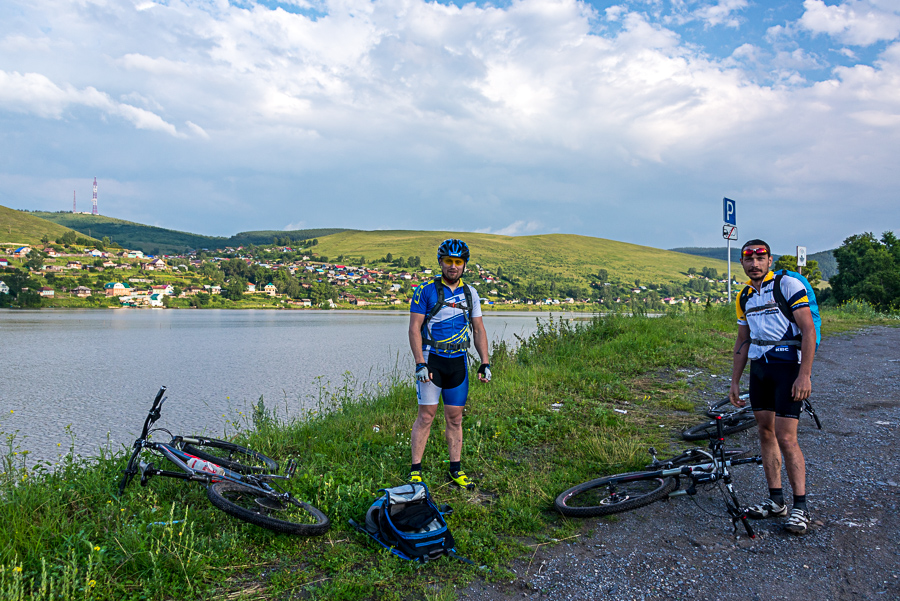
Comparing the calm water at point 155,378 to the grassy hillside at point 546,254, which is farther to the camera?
the grassy hillside at point 546,254

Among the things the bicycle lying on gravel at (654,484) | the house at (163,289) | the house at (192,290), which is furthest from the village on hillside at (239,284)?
the bicycle lying on gravel at (654,484)

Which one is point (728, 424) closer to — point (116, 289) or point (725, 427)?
point (725, 427)

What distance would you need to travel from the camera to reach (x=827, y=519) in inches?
154

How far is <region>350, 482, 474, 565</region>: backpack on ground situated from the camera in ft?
12.1

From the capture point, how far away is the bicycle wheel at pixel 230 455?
16.2ft

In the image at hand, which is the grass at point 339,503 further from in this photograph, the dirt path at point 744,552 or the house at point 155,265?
the house at point 155,265

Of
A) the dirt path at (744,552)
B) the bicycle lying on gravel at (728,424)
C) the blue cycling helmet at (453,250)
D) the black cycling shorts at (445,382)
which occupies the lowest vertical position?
the dirt path at (744,552)

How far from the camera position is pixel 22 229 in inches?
4771

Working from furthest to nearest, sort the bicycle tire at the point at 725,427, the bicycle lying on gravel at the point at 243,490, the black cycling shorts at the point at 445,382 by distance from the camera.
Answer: the bicycle tire at the point at 725,427 < the black cycling shorts at the point at 445,382 < the bicycle lying on gravel at the point at 243,490

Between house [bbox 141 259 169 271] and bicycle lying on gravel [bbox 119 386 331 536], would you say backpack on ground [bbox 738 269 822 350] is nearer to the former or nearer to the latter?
bicycle lying on gravel [bbox 119 386 331 536]

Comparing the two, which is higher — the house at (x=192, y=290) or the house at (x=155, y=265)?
the house at (x=155, y=265)

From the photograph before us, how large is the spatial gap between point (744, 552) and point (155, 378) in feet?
57.8

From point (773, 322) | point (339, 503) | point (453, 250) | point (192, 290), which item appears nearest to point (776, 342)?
point (773, 322)

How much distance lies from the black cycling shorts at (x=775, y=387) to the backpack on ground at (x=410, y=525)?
2721 millimetres
